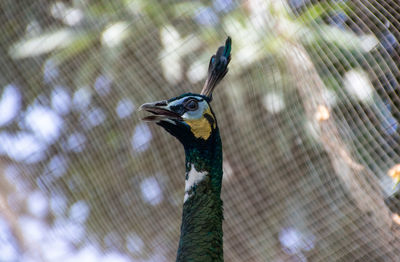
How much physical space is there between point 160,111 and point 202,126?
0.35ft

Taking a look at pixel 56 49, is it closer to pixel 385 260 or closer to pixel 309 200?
pixel 309 200

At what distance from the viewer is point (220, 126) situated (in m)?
1.70

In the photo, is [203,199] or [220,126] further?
[220,126]

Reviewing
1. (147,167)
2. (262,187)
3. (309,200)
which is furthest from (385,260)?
(147,167)

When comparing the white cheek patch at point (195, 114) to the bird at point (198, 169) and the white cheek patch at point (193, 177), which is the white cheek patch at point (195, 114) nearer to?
the bird at point (198, 169)

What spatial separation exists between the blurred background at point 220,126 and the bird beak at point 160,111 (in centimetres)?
37

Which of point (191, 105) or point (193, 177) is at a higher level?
point (191, 105)

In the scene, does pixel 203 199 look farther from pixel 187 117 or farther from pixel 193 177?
pixel 187 117

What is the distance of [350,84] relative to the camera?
4.91 ft

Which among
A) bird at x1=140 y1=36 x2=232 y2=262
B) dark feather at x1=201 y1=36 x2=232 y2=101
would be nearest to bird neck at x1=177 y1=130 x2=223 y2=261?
bird at x1=140 y1=36 x2=232 y2=262

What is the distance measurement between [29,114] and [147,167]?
18.3 inches

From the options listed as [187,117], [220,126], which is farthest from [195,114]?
[220,126]

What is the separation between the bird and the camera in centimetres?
132

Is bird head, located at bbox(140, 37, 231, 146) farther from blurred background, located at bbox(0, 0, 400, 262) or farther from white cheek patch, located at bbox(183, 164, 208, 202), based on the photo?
blurred background, located at bbox(0, 0, 400, 262)
